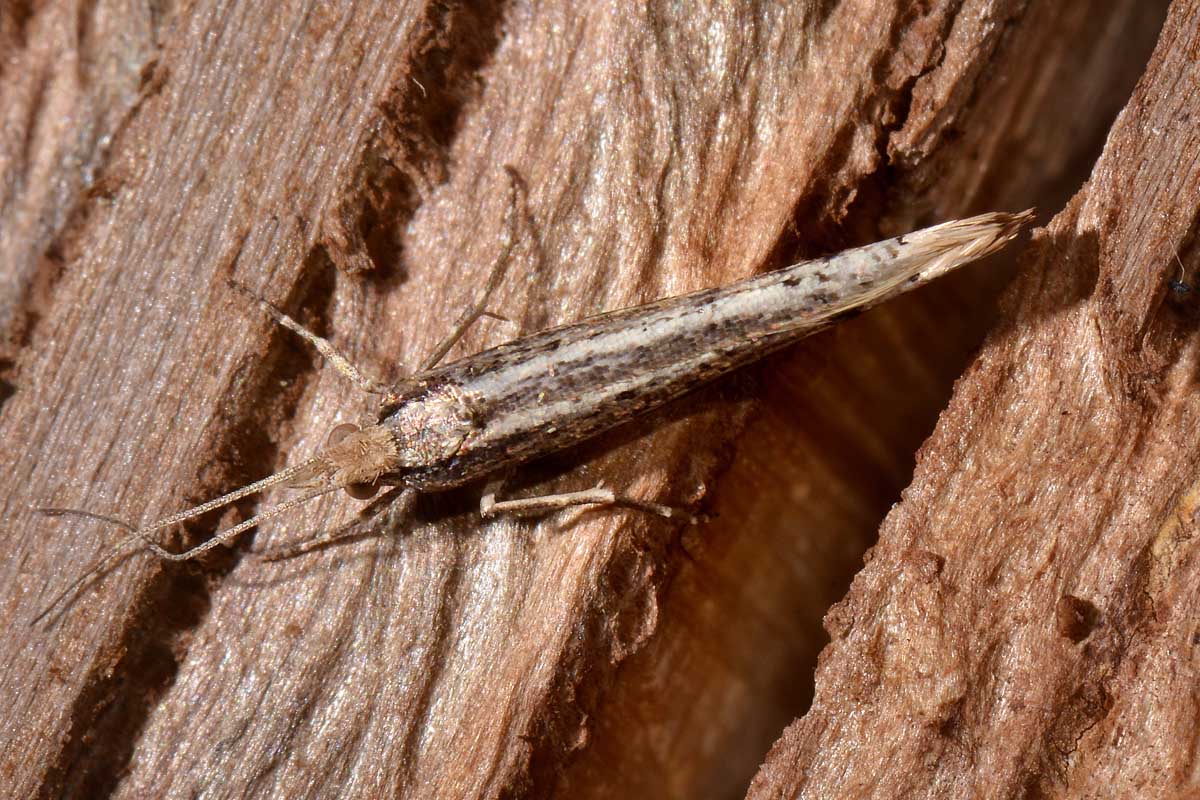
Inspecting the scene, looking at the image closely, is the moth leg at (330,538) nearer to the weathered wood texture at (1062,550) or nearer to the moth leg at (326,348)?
the moth leg at (326,348)

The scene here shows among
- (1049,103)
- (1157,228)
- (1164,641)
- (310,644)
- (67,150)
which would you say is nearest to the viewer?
(1164,641)

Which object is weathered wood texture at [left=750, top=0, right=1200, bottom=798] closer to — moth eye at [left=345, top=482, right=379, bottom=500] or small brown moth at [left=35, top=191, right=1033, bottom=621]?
small brown moth at [left=35, top=191, right=1033, bottom=621]

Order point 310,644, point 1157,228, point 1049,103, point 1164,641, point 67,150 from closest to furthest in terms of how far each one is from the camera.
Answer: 1. point 1164,641
2. point 1157,228
3. point 310,644
4. point 1049,103
5. point 67,150

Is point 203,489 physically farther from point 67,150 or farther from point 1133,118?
point 1133,118

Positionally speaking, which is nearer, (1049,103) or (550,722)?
(550,722)

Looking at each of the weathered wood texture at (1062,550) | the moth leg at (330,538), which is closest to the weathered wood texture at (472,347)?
the moth leg at (330,538)

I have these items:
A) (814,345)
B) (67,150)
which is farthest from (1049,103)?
(67,150)

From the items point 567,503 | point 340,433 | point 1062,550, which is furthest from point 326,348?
point 1062,550
